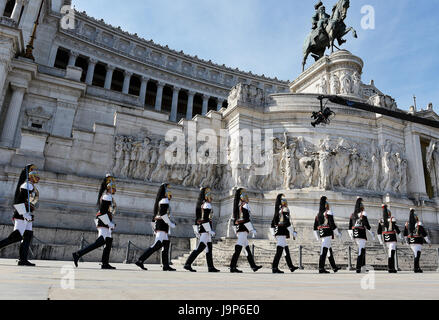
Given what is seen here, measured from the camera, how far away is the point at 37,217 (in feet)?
55.3

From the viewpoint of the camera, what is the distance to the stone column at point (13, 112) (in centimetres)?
2519

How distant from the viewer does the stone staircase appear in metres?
14.1

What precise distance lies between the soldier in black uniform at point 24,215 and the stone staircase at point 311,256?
22.9 ft

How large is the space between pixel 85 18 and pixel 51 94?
107 ft

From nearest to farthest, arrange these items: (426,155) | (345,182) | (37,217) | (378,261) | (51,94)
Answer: (378,261) < (37,217) < (345,182) < (426,155) < (51,94)

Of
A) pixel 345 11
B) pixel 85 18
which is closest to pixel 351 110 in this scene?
pixel 345 11

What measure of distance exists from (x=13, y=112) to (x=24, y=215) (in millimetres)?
21015

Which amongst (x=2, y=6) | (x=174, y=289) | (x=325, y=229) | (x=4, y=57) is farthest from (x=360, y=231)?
(x=2, y=6)

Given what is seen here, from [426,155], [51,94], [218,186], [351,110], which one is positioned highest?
[51,94]

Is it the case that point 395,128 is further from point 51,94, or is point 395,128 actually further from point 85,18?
point 85,18

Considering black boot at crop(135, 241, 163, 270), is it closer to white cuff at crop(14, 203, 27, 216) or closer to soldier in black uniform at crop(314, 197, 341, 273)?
white cuff at crop(14, 203, 27, 216)

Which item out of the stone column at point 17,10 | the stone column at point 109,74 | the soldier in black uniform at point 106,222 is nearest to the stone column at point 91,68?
the stone column at point 109,74

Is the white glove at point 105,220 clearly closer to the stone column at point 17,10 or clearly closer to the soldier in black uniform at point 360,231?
the soldier in black uniform at point 360,231
